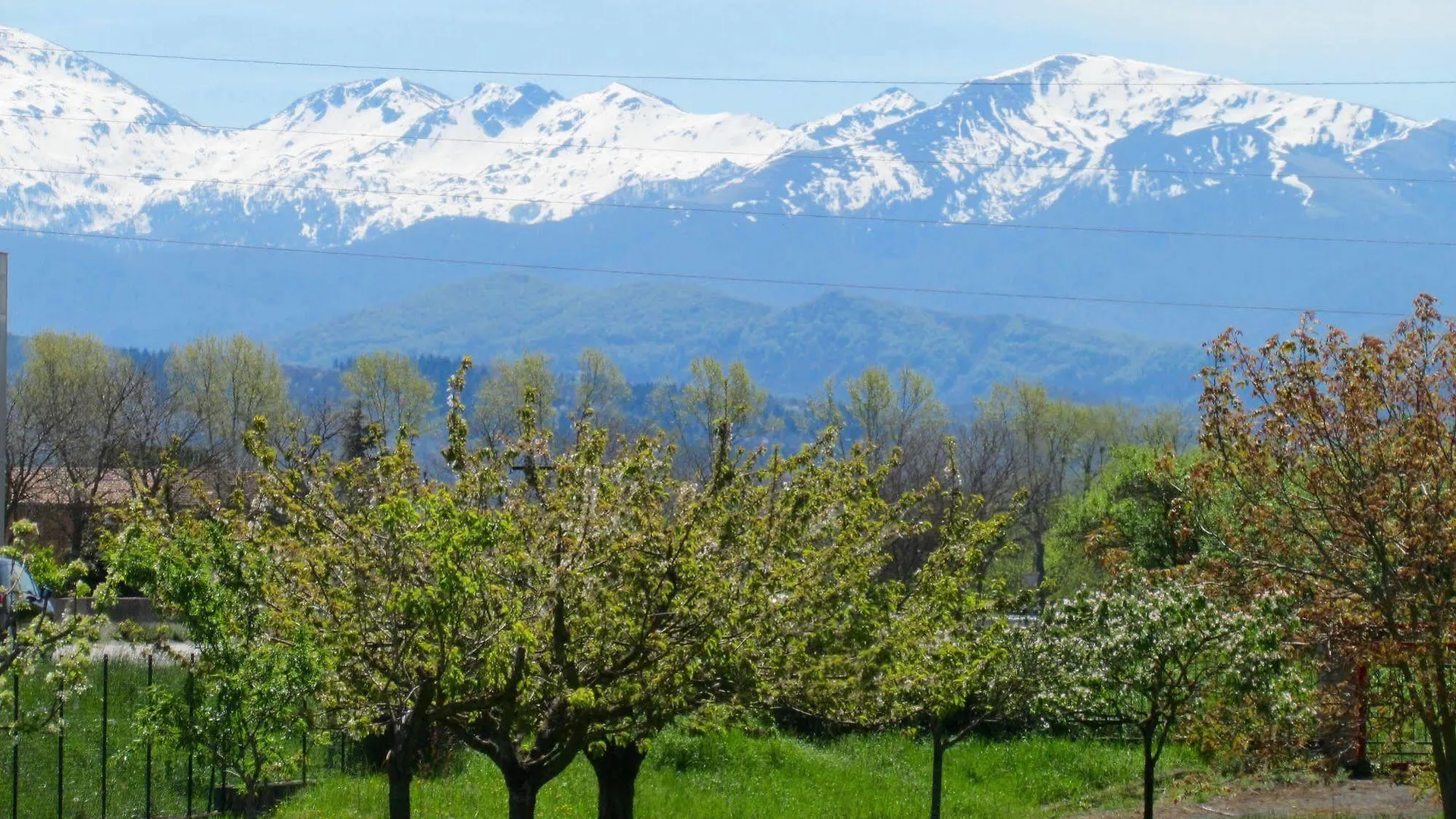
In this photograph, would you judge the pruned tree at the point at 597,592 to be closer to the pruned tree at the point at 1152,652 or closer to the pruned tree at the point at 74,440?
the pruned tree at the point at 1152,652

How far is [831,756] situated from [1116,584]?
1381 cm

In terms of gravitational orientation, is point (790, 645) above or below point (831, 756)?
above

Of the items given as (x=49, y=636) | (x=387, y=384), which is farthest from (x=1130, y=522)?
(x=387, y=384)

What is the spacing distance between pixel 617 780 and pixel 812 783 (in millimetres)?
11271

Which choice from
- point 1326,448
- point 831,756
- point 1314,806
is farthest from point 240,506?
point 831,756

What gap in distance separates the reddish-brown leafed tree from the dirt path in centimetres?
759

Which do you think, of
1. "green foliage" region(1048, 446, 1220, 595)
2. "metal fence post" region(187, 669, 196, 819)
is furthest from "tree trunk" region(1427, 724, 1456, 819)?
"metal fence post" region(187, 669, 196, 819)

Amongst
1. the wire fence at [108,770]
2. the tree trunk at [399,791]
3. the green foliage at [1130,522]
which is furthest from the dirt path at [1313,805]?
the tree trunk at [399,791]

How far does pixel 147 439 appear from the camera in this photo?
60562 mm

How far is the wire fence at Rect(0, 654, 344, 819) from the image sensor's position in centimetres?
2216

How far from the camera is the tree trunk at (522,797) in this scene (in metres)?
15.5

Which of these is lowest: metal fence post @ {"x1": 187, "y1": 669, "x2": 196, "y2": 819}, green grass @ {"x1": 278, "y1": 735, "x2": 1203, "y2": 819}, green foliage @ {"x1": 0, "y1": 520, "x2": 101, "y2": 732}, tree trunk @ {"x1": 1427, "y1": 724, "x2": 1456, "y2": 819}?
green grass @ {"x1": 278, "y1": 735, "x2": 1203, "y2": 819}

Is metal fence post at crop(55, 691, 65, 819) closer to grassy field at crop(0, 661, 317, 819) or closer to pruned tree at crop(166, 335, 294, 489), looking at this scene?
grassy field at crop(0, 661, 317, 819)

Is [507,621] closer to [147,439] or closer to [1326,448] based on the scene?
[1326,448]
